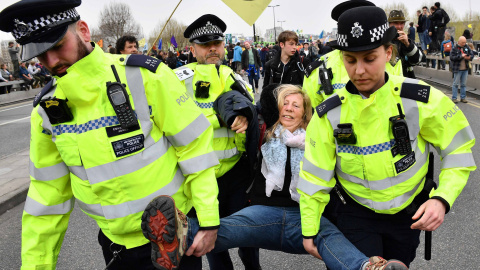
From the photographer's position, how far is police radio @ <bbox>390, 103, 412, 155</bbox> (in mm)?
2010

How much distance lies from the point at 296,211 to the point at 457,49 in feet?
37.2

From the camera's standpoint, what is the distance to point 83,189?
2.02 meters

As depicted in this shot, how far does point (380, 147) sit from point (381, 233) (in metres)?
0.51

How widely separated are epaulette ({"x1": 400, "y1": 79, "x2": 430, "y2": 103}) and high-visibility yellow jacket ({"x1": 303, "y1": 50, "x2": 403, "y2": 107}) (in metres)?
1.56

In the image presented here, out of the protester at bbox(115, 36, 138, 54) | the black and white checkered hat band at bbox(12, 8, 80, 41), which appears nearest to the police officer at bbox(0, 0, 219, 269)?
the black and white checkered hat band at bbox(12, 8, 80, 41)

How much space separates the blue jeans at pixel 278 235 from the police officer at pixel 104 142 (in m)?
0.21

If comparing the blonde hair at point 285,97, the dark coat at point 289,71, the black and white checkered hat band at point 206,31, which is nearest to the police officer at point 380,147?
the blonde hair at point 285,97

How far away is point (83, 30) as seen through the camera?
191 cm

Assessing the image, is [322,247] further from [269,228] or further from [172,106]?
[172,106]

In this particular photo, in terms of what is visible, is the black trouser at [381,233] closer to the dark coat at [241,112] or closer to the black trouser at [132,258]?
the dark coat at [241,112]

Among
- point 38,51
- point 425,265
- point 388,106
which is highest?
point 38,51

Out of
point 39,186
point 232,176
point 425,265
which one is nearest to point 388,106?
point 232,176

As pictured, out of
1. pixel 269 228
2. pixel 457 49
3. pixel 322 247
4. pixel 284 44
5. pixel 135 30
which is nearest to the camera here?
pixel 322 247

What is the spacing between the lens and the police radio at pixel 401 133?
2.01 m
